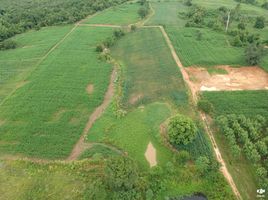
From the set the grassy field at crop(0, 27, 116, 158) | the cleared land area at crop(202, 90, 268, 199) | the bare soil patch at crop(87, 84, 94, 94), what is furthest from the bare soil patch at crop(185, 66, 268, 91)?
the bare soil patch at crop(87, 84, 94, 94)

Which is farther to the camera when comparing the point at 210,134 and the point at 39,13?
the point at 39,13

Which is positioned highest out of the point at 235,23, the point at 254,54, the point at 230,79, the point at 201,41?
the point at 254,54

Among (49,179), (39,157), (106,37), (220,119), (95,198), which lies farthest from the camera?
(106,37)

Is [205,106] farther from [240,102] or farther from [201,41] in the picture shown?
[201,41]

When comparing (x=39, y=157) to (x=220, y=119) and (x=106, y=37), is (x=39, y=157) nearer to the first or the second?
(x=220, y=119)

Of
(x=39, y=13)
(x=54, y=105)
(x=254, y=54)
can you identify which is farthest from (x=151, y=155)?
(x=39, y=13)

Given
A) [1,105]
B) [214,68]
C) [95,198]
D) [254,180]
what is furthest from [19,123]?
[214,68]
